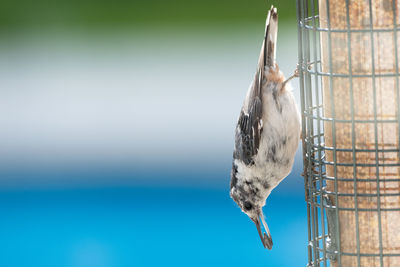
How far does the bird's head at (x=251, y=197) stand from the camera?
5234mm

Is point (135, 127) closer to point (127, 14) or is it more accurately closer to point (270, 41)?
point (127, 14)

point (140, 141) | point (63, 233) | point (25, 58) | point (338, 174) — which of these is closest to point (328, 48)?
point (338, 174)

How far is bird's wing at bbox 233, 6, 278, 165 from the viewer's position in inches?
197

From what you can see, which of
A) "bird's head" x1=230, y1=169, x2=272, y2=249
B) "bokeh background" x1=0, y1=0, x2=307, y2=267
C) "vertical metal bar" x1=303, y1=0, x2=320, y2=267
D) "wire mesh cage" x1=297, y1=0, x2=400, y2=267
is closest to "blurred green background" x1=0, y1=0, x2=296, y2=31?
"bokeh background" x1=0, y1=0, x2=307, y2=267

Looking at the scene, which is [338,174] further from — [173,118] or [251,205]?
[173,118]

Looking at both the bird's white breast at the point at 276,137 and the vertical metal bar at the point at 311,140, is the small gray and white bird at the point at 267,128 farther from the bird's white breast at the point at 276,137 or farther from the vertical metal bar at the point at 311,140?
the vertical metal bar at the point at 311,140

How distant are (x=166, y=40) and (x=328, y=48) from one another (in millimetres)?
12895

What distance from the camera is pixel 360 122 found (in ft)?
12.2

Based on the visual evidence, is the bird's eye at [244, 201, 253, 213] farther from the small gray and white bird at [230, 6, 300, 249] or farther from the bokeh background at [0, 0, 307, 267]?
the bokeh background at [0, 0, 307, 267]

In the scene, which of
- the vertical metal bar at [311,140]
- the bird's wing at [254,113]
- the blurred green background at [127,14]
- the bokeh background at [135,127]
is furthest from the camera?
the blurred green background at [127,14]

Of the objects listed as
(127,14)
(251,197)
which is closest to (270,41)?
(251,197)

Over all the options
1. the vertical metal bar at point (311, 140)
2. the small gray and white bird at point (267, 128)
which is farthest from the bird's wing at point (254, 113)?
the vertical metal bar at point (311, 140)

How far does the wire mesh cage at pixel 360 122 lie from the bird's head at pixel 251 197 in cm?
128

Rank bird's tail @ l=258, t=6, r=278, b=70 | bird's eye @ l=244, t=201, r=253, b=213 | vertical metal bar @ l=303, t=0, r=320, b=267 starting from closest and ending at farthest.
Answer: vertical metal bar @ l=303, t=0, r=320, b=267 < bird's tail @ l=258, t=6, r=278, b=70 < bird's eye @ l=244, t=201, r=253, b=213
